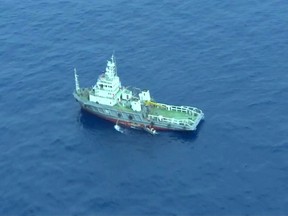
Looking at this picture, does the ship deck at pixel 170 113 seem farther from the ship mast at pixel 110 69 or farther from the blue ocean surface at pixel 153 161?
the ship mast at pixel 110 69

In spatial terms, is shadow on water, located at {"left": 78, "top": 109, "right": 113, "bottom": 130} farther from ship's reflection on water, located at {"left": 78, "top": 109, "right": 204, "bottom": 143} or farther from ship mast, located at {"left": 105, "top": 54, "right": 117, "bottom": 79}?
ship mast, located at {"left": 105, "top": 54, "right": 117, "bottom": 79}

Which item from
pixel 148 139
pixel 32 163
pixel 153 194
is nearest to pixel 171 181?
pixel 153 194

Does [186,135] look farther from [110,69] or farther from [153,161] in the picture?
[110,69]

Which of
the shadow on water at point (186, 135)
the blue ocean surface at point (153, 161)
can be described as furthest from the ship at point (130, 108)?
the blue ocean surface at point (153, 161)

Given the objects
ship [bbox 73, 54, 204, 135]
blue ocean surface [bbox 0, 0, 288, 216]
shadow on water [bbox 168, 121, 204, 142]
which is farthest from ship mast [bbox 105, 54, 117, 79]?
shadow on water [bbox 168, 121, 204, 142]

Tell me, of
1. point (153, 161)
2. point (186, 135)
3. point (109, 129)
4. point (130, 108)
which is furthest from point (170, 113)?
point (153, 161)

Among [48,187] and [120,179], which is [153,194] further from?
[48,187]
